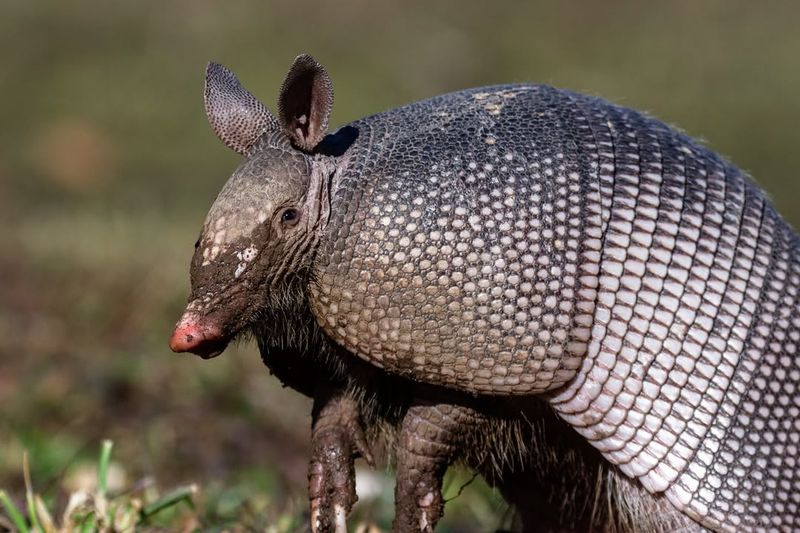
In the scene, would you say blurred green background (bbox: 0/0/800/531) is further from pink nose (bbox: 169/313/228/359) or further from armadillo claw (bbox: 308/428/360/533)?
pink nose (bbox: 169/313/228/359)

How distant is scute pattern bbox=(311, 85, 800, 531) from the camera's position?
165 inches

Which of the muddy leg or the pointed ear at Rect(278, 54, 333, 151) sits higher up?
the pointed ear at Rect(278, 54, 333, 151)

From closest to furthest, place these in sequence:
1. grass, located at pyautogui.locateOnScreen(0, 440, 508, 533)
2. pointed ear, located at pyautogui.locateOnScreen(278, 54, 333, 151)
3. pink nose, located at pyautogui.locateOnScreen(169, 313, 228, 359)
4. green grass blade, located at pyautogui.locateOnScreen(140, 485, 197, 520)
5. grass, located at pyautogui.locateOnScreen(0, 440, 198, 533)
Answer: pink nose, located at pyautogui.locateOnScreen(169, 313, 228, 359), pointed ear, located at pyautogui.locateOnScreen(278, 54, 333, 151), grass, located at pyautogui.locateOnScreen(0, 440, 198, 533), grass, located at pyautogui.locateOnScreen(0, 440, 508, 533), green grass blade, located at pyautogui.locateOnScreen(140, 485, 197, 520)

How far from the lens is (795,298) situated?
470 centimetres

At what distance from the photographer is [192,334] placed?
415 centimetres

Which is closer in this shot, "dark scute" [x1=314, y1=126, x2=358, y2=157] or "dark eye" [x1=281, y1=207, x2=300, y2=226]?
"dark eye" [x1=281, y1=207, x2=300, y2=226]

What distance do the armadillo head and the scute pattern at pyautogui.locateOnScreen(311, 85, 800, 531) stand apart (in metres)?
0.11

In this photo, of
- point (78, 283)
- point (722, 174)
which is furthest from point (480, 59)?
point (722, 174)

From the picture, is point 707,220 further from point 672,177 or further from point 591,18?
point 591,18

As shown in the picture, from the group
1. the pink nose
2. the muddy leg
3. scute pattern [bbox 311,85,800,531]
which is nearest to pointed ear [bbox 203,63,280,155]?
scute pattern [bbox 311,85,800,531]

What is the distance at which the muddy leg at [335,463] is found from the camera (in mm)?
4828

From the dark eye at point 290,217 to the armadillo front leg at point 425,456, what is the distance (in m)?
0.86

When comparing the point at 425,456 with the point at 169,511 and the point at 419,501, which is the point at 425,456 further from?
the point at 169,511

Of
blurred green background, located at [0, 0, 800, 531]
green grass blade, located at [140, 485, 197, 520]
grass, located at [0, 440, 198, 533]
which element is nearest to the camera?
grass, located at [0, 440, 198, 533]
